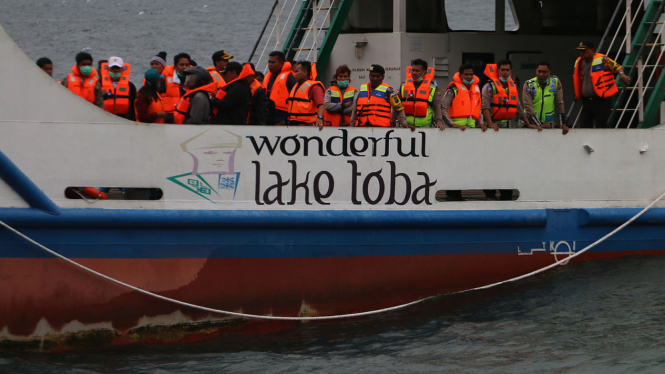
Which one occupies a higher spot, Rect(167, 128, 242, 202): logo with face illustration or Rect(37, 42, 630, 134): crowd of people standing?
Rect(37, 42, 630, 134): crowd of people standing

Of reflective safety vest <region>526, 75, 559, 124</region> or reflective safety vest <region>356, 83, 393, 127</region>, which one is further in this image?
reflective safety vest <region>526, 75, 559, 124</region>

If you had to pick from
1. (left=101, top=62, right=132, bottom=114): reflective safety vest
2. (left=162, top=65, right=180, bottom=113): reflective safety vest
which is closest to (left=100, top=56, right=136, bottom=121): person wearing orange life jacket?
(left=101, top=62, right=132, bottom=114): reflective safety vest

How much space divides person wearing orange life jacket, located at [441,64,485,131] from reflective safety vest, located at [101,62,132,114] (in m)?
2.94

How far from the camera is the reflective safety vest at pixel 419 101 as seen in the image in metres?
7.35

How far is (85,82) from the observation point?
7.63m

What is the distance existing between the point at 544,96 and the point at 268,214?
10.1 feet

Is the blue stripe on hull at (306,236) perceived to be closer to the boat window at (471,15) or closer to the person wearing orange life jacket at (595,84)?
the person wearing orange life jacket at (595,84)

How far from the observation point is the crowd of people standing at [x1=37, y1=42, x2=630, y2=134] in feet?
22.5

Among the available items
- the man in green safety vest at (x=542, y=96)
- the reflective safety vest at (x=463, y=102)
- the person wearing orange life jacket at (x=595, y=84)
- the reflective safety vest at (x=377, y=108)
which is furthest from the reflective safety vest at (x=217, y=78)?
the person wearing orange life jacket at (x=595, y=84)

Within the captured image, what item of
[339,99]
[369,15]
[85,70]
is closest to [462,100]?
[339,99]

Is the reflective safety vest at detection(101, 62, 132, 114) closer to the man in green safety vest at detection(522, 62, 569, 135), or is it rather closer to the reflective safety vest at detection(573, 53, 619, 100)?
the man in green safety vest at detection(522, 62, 569, 135)

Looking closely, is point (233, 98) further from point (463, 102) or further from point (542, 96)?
point (542, 96)

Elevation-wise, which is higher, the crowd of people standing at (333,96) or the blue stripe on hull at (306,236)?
the crowd of people standing at (333,96)

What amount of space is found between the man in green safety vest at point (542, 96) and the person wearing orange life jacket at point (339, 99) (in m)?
1.68
